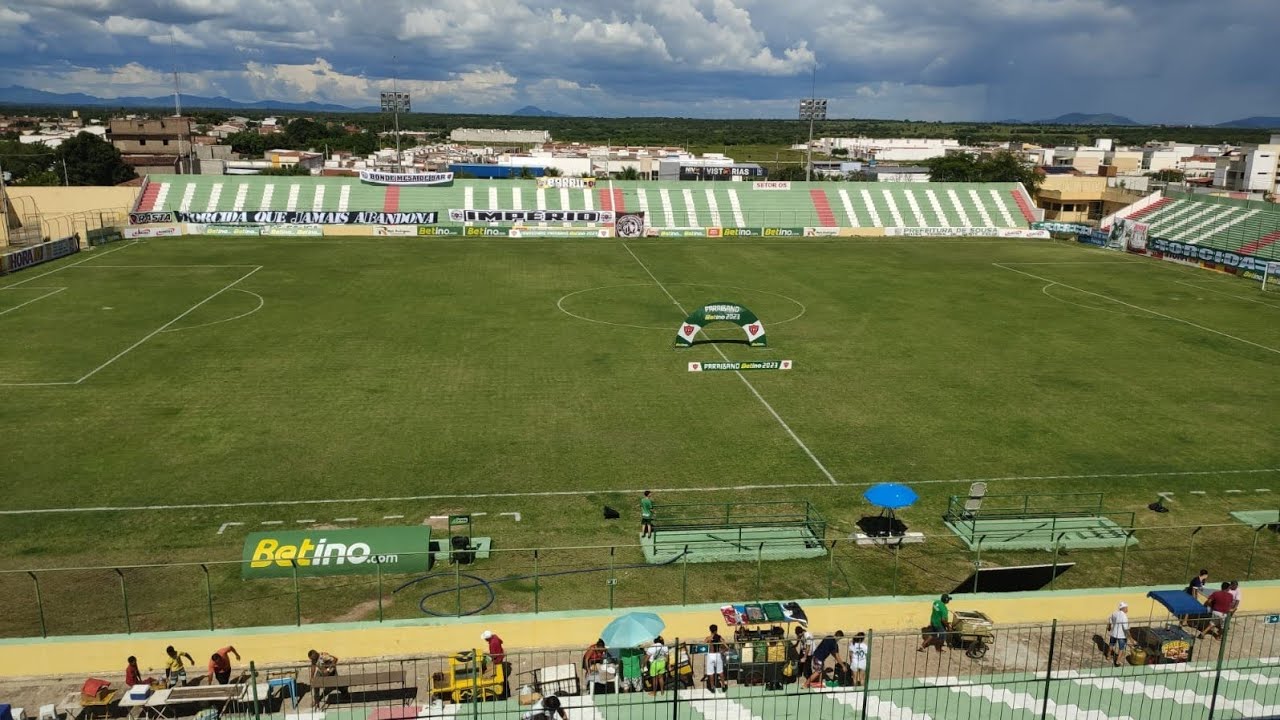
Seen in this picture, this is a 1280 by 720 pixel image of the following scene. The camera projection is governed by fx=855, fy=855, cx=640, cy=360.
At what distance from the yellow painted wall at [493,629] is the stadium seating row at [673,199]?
65649 mm

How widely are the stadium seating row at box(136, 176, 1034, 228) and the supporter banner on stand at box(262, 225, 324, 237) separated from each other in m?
3.36

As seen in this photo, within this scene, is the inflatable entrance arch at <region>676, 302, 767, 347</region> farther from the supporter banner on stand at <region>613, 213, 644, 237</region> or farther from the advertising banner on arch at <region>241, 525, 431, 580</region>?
the supporter banner on stand at <region>613, 213, 644, 237</region>

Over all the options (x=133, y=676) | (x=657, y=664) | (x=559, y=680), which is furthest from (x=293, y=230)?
(x=657, y=664)

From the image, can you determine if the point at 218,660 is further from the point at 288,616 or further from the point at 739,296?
the point at 739,296

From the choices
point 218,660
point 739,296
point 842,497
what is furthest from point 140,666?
point 739,296

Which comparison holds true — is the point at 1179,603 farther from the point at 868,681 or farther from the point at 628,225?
the point at 628,225

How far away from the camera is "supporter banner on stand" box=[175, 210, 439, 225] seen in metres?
74.8

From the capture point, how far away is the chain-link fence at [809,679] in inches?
520

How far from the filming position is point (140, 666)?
15.8 metres

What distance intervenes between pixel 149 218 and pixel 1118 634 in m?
78.1

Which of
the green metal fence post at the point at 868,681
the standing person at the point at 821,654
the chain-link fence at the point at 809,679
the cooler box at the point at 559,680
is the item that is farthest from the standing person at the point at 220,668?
the green metal fence post at the point at 868,681

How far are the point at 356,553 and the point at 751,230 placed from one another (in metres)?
65.7

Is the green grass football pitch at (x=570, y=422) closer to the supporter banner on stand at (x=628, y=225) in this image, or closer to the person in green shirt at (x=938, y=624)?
the person in green shirt at (x=938, y=624)

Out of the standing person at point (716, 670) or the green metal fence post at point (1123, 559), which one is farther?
the green metal fence post at point (1123, 559)
